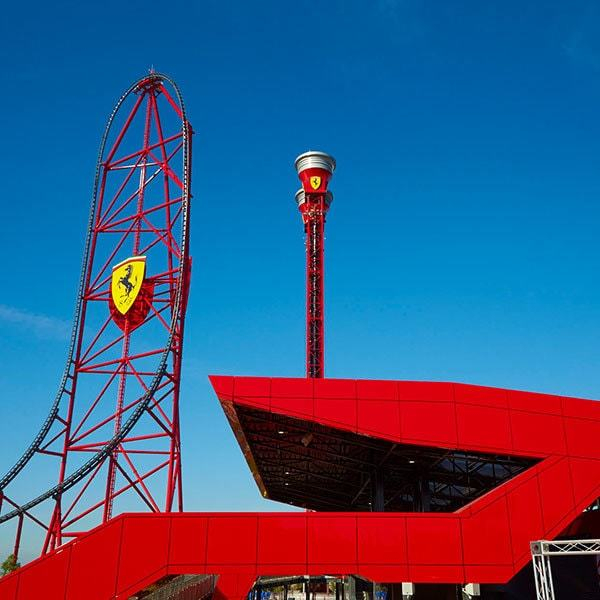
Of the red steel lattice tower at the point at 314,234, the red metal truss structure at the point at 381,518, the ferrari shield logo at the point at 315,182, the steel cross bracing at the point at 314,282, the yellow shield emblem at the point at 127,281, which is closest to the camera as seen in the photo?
the red metal truss structure at the point at 381,518

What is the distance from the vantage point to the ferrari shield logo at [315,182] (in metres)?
79.8

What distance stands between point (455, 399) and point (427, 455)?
15.5 feet

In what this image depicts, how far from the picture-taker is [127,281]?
4016cm

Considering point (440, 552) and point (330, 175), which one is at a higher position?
point (330, 175)

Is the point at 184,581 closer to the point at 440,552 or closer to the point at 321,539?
the point at 321,539

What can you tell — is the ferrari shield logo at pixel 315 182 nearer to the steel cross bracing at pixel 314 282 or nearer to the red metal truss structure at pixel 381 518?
the steel cross bracing at pixel 314 282

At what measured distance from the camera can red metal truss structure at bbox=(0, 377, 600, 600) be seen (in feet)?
74.1

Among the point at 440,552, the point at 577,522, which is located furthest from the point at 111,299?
the point at 577,522

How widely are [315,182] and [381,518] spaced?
60.9 metres

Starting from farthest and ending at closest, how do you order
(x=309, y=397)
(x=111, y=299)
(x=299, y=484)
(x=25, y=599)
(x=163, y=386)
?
1. (x=299, y=484)
2. (x=111, y=299)
3. (x=163, y=386)
4. (x=309, y=397)
5. (x=25, y=599)

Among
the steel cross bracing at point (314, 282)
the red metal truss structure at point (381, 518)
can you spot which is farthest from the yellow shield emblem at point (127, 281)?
the steel cross bracing at point (314, 282)

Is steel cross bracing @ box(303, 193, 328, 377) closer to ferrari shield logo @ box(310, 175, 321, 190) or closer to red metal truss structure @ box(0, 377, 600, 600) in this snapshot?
ferrari shield logo @ box(310, 175, 321, 190)

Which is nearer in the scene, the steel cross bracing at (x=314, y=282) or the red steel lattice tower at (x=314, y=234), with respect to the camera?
the steel cross bracing at (x=314, y=282)

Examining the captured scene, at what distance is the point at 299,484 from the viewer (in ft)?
163
